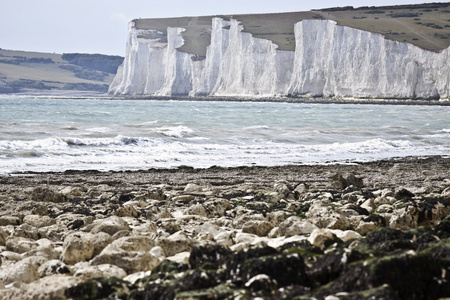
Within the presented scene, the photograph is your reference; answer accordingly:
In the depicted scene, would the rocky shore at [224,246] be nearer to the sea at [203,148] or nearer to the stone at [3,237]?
the stone at [3,237]

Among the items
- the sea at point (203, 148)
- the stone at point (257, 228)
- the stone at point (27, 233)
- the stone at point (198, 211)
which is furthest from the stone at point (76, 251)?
the sea at point (203, 148)

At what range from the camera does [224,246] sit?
11.4ft

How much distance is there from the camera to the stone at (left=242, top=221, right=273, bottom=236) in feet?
16.3

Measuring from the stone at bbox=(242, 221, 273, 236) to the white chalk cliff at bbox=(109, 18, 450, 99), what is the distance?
63.7 metres

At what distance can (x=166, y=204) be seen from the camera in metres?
7.42

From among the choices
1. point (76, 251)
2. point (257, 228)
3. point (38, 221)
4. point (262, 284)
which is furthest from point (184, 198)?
point (262, 284)

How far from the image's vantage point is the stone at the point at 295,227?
464cm

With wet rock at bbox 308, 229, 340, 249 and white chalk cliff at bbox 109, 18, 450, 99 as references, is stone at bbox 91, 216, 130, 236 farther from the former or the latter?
white chalk cliff at bbox 109, 18, 450, 99

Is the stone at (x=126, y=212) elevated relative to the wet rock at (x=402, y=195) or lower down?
lower down

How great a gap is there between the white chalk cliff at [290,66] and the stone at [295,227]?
63.9 meters

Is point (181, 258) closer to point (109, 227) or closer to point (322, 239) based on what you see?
point (322, 239)

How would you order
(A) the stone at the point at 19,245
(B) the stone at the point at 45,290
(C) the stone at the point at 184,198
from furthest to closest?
(C) the stone at the point at 184,198
(A) the stone at the point at 19,245
(B) the stone at the point at 45,290

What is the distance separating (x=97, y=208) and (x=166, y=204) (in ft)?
2.96

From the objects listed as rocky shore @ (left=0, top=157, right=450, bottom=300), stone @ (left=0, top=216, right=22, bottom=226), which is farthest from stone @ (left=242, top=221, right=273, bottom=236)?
stone @ (left=0, top=216, right=22, bottom=226)
